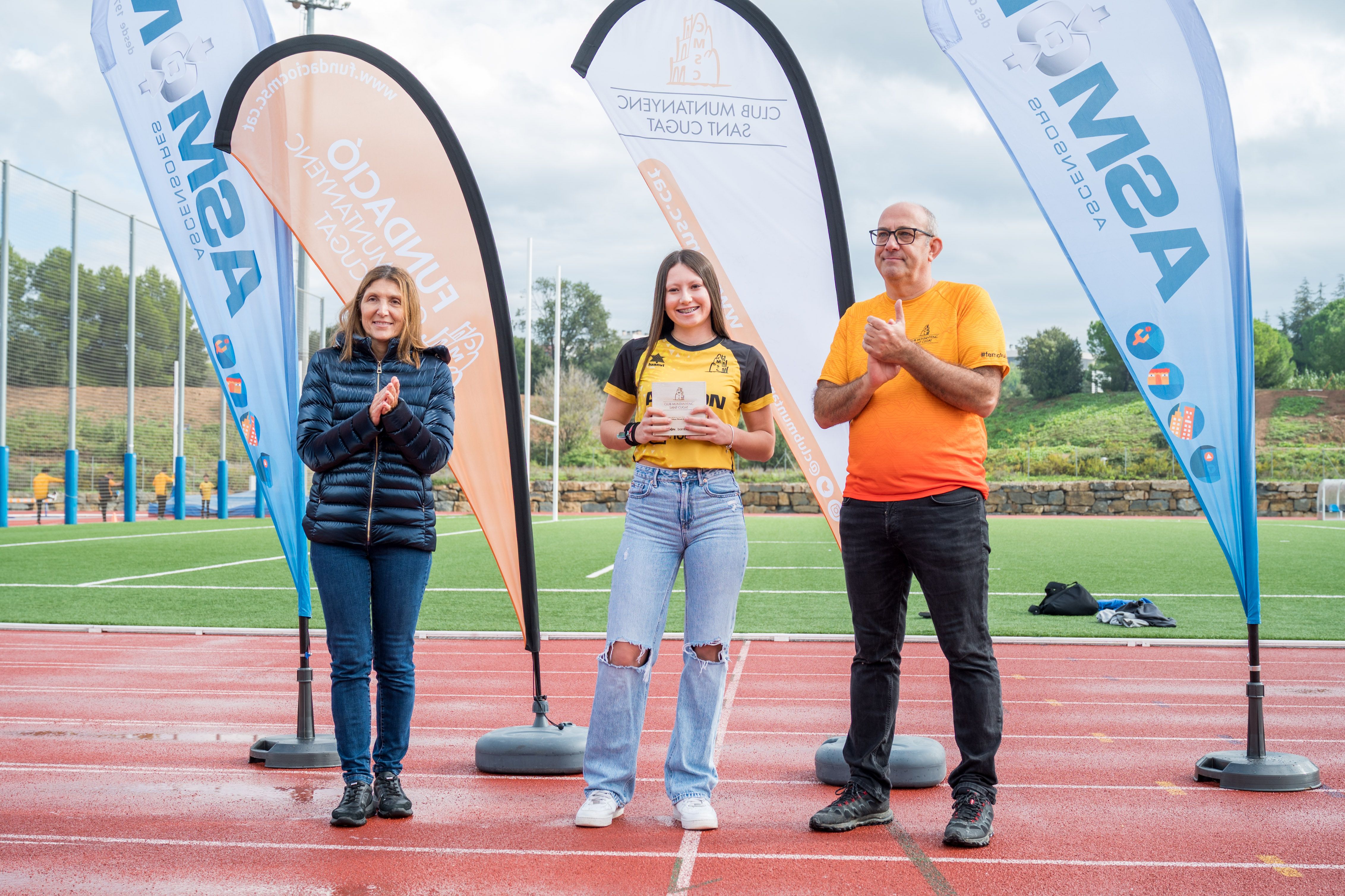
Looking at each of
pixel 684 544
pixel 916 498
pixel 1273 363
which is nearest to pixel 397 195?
pixel 684 544

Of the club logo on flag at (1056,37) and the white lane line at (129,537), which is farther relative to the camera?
the white lane line at (129,537)

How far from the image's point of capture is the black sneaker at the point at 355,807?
3422 millimetres

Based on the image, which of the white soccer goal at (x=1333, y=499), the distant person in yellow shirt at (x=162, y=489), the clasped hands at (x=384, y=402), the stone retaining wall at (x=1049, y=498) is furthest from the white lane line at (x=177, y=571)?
the white soccer goal at (x=1333, y=499)

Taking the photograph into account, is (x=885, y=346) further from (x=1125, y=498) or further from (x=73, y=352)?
(x=1125, y=498)

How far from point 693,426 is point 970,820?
1508 mm

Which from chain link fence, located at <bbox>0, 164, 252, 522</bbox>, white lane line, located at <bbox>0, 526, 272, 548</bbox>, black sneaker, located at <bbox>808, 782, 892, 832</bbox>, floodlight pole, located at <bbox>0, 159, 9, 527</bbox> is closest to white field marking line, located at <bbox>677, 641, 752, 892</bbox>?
black sneaker, located at <bbox>808, 782, 892, 832</bbox>

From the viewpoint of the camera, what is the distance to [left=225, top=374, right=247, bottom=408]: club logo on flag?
173 inches

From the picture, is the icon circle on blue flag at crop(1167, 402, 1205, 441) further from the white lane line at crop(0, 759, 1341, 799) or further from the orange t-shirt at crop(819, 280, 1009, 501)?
the white lane line at crop(0, 759, 1341, 799)

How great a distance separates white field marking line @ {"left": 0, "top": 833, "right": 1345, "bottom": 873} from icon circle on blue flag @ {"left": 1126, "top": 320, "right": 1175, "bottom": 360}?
5.74ft

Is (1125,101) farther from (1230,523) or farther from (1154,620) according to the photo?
(1154,620)

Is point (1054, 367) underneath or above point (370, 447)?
above

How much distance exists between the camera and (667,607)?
3422 mm

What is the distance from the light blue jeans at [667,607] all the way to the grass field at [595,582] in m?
4.81

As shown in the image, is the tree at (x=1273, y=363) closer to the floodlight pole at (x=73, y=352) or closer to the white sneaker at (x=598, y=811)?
the floodlight pole at (x=73, y=352)
